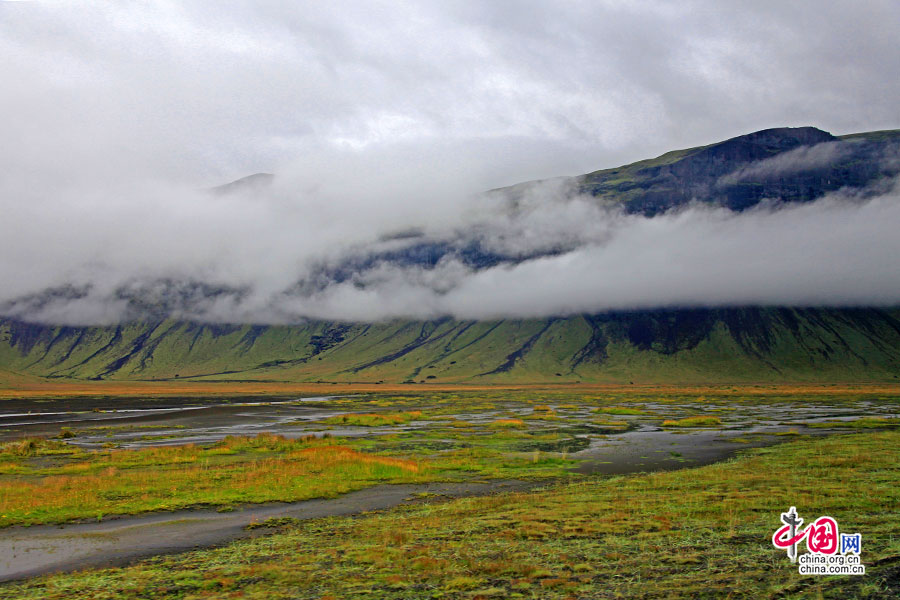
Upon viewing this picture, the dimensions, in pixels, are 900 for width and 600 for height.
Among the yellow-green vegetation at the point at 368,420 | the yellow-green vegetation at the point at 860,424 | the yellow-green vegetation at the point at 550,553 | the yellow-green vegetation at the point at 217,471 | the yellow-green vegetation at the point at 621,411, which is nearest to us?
the yellow-green vegetation at the point at 550,553

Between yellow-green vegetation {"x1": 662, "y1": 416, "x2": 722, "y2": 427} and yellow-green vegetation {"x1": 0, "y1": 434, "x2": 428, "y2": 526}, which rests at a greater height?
yellow-green vegetation {"x1": 0, "y1": 434, "x2": 428, "y2": 526}

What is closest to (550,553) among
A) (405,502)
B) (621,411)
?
(405,502)

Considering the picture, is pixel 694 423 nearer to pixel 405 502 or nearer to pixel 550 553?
pixel 405 502

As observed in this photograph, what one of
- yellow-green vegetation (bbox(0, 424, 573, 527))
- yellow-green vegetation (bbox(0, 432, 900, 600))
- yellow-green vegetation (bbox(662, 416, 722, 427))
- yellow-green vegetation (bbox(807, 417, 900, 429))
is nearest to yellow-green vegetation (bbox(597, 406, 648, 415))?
yellow-green vegetation (bbox(662, 416, 722, 427))

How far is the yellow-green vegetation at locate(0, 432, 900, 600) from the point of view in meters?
15.2

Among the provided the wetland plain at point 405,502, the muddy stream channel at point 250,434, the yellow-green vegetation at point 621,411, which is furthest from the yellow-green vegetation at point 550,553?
the yellow-green vegetation at point 621,411

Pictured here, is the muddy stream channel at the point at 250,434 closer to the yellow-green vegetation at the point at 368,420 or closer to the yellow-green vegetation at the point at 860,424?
the yellow-green vegetation at the point at 860,424

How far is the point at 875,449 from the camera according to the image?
4497 centimetres

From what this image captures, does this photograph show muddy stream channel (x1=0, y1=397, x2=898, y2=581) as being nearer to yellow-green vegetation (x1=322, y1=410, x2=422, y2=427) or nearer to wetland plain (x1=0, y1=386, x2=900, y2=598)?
wetland plain (x1=0, y1=386, x2=900, y2=598)

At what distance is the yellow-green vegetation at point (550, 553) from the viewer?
1520 centimetres

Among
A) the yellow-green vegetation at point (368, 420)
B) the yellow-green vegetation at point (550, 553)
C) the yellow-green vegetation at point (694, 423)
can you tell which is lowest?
the yellow-green vegetation at point (694, 423)

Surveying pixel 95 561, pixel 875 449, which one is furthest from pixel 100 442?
pixel 875 449

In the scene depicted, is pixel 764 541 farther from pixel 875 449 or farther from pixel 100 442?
pixel 100 442

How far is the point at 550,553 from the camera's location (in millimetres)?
18688
